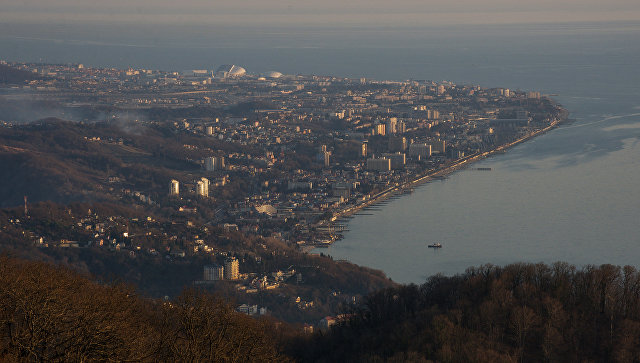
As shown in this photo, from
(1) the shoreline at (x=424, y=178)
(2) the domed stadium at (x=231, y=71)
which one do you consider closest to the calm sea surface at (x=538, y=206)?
(1) the shoreline at (x=424, y=178)

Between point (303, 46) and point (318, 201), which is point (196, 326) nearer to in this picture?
point (318, 201)

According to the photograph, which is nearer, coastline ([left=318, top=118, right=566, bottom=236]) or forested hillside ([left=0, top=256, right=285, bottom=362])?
forested hillside ([left=0, top=256, right=285, bottom=362])

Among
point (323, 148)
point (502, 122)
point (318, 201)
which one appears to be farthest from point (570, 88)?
point (318, 201)

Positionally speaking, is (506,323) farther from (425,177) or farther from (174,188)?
(425,177)

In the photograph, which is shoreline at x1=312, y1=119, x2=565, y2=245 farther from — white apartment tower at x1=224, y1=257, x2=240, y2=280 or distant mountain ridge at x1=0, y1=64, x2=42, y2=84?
distant mountain ridge at x1=0, y1=64, x2=42, y2=84

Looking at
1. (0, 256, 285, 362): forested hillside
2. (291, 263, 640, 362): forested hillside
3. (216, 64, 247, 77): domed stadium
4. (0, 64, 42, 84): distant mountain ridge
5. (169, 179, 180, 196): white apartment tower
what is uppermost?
(0, 256, 285, 362): forested hillside

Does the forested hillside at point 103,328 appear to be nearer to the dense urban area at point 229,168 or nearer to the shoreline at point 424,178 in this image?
the dense urban area at point 229,168

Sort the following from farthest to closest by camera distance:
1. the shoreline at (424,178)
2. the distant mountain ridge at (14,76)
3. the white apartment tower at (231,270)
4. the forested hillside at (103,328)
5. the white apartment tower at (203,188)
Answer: the distant mountain ridge at (14,76) < the white apartment tower at (203,188) < the shoreline at (424,178) < the white apartment tower at (231,270) < the forested hillside at (103,328)

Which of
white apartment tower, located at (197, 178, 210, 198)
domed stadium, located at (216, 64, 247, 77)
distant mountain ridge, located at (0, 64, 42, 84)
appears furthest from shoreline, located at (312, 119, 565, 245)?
domed stadium, located at (216, 64, 247, 77)
